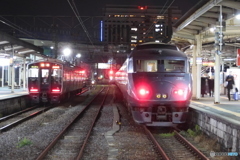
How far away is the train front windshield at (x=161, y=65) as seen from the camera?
33.8 ft

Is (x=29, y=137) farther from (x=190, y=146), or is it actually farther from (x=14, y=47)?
(x=14, y=47)

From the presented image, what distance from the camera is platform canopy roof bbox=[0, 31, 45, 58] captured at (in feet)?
63.4

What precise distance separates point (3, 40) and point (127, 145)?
1360 cm

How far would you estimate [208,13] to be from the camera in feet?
46.6

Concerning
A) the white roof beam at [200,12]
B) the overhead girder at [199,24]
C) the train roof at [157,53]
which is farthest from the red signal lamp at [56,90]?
the train roof at [157,53]

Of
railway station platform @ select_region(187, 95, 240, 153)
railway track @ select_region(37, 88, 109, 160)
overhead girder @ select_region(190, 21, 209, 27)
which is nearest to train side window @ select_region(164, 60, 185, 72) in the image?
railway station platform @ select_region(187, 95, 240, 153)

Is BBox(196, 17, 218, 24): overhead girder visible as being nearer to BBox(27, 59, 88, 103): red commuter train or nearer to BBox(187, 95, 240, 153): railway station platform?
BBox(187, 95, 240, 153): railway station platform

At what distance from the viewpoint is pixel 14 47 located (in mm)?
22969

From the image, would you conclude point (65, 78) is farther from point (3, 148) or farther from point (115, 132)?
point (3, 148)

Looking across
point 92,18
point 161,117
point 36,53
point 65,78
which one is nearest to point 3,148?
point 161,117

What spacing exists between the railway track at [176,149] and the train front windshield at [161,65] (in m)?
2.28

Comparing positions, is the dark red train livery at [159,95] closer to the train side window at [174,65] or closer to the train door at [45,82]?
the train side window at [174,65]

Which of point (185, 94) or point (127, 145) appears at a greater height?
point (185, 94)

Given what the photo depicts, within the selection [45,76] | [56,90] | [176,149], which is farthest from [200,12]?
[45,76]
